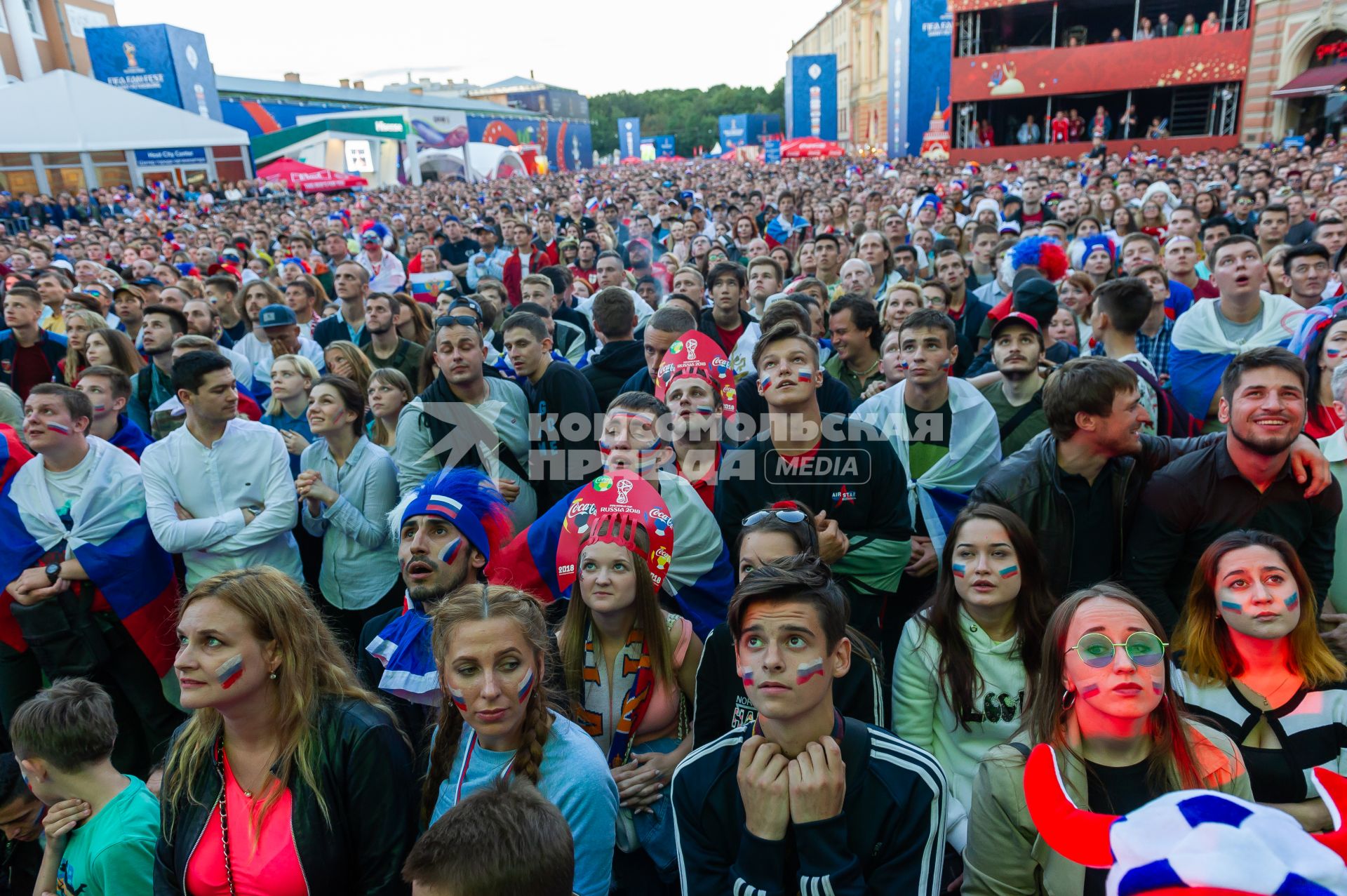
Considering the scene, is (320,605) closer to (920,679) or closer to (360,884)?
(360,884)

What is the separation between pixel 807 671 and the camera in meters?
1.99

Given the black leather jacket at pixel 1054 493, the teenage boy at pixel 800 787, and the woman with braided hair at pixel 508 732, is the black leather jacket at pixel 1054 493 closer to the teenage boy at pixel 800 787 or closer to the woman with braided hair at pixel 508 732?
the teenage boy at pixel 800 787

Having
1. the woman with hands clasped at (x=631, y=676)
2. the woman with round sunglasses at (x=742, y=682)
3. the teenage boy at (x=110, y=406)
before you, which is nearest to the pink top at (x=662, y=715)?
the woman with hands clasped at (x=631, y=676)

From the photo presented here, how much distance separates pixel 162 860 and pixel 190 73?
1514 inches

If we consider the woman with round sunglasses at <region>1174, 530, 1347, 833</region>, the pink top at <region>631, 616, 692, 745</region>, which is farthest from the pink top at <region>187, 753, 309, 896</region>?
the woman with round sunglasses at <region>1174, 530, 1347, 833</region>

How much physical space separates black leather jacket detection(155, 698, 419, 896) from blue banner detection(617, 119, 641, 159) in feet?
231

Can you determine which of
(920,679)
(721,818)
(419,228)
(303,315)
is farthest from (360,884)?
(419,228)

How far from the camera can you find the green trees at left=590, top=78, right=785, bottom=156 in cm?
8506

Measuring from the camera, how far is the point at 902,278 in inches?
302

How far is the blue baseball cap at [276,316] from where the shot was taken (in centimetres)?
614

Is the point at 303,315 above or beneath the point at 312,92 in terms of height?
beneath

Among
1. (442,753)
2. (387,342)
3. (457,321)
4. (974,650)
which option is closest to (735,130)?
(387,342)

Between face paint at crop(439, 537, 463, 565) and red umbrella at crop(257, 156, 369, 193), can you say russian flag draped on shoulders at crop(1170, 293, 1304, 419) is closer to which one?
face paint at crop(439, 537, 463, 565)

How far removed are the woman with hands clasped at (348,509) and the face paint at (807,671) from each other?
103 inches
